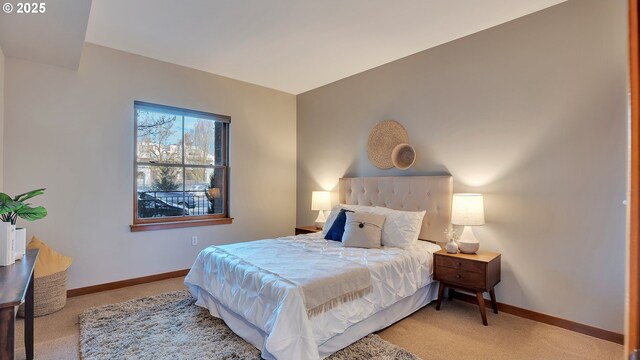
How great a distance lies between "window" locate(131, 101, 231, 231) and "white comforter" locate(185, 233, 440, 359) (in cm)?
136

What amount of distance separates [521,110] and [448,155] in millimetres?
759

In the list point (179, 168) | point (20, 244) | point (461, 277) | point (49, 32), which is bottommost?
point (461, 277)

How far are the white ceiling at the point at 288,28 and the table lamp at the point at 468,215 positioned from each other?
5.27 ft

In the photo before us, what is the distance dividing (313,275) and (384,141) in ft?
7.20

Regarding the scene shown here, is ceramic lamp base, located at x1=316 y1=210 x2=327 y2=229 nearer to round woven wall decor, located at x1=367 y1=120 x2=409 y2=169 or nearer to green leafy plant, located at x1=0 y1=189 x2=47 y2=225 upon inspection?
round woven wall decor, located at x1=367 y1=120 x2=409 y2=169

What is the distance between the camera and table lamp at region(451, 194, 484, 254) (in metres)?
2.81

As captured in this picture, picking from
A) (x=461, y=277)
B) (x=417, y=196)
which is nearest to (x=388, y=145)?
(x=417, y=196)

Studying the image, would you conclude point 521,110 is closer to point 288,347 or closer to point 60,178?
point 288,347

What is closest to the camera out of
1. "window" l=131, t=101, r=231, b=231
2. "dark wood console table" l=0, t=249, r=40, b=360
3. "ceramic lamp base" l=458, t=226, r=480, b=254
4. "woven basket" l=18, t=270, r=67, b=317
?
"dark wood console table" l=0, t=249, r=40, b=360

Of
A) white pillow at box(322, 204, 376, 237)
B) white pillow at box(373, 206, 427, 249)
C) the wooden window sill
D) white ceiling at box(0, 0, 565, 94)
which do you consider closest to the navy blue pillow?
white pillow at box(322, 204, 376, 237)

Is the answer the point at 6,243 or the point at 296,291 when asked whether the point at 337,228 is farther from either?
the point at 6,243

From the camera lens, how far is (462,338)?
7.98ft

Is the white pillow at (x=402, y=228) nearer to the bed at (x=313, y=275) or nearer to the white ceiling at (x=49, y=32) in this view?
the bed at (x=313, y=275)

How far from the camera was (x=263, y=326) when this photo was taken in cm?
198
